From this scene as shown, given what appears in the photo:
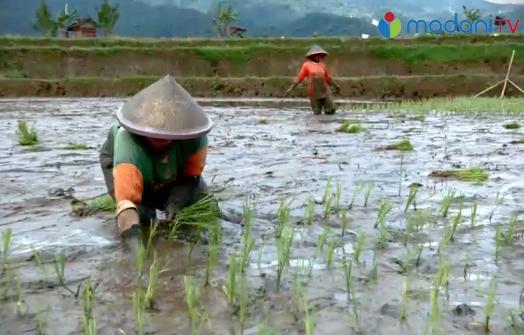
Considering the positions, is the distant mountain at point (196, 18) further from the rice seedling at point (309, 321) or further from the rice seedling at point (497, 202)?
the rice seedling at point (309, 321)

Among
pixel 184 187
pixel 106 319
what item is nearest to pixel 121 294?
pixel 106 319

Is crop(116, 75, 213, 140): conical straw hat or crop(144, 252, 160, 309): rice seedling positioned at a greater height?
crop(116, 75, 213, 140): conical straw hat

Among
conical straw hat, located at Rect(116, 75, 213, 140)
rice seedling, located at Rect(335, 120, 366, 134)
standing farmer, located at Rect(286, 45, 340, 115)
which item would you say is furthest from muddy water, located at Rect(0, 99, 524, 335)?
standing farmer, located at Rect(286, 45, 340, 115)

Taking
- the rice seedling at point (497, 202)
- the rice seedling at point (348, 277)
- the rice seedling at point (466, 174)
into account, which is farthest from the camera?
the rice seedling at point (466, 174)

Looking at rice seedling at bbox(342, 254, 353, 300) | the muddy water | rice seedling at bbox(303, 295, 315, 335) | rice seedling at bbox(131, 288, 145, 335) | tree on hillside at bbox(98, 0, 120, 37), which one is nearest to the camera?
rice seedling at bbox(303, 295, 315, 335)

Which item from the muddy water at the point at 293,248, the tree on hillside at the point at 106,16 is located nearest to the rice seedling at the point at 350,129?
the muddy water at the point at 293,248

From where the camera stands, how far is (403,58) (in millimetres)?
22391

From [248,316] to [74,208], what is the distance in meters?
1.59

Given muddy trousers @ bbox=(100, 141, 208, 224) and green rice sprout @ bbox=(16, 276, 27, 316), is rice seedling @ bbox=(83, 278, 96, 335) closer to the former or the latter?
green rice sprout @ bbox=(16, 276, 27, 316)

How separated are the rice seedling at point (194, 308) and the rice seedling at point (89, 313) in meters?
0.24

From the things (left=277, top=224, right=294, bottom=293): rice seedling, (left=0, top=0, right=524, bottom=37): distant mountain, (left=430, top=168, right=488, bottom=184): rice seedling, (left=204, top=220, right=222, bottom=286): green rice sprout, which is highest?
(left=277, top=224, right=294, bottom=293): rice seedling

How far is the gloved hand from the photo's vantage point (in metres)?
2.46

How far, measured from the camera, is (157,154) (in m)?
2.76

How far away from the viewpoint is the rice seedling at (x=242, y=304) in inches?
69.2
